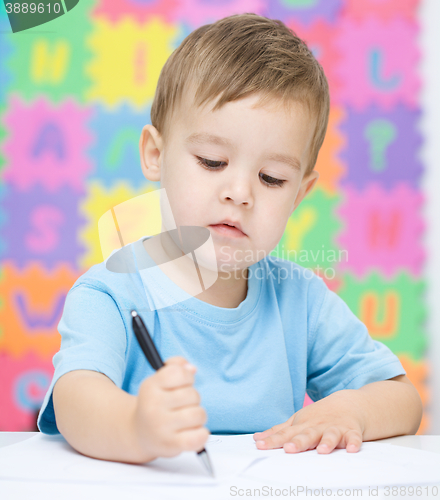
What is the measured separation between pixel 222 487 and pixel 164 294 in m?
0.35

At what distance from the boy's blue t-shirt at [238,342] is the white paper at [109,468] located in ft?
0.27

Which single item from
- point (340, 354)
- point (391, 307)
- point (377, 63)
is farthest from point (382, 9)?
point (340, 354)

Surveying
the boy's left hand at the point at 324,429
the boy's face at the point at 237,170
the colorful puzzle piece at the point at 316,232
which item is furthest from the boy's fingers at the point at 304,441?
the colorful puzzle piece at the point at 316,232

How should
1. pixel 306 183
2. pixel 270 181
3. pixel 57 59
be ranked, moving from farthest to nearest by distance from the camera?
pixel 57 59
pixel 306 183
pixel 270 181

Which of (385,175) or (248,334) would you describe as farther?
(385,175)

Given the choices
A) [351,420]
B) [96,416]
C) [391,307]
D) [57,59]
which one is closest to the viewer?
[96,416]

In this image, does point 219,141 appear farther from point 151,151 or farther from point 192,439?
point 192,439

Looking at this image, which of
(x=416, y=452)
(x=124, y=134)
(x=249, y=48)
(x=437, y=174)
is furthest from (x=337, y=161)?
(x=416, y=452)

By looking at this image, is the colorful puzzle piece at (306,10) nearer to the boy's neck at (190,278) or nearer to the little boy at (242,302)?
the little boy at (242,302)

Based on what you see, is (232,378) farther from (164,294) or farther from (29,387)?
(29,387)

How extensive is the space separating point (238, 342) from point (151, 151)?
0.99 ft

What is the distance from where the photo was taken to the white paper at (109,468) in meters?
0.38

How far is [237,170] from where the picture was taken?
0.63 m

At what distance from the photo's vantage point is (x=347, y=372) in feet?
2.42
